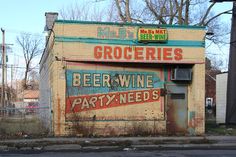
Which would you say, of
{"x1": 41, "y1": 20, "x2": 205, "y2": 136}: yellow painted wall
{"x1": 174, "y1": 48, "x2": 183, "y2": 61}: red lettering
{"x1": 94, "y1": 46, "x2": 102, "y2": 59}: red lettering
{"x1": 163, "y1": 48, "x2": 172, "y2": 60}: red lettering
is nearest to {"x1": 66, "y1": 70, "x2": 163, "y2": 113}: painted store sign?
{"x1": 41, "y1": 20, "x2": 205, "y2": 136}: yellow painted wall

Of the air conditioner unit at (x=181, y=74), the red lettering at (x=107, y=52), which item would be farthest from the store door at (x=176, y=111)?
the red lettering at (x=107, y=52)

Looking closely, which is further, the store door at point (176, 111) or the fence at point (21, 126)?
the store door at point (176, 111)

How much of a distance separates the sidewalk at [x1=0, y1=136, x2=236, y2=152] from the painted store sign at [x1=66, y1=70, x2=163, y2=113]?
1882 millimetres

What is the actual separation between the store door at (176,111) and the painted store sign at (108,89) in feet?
1.89

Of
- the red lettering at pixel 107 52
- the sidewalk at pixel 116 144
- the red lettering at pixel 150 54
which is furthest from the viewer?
the red lettering at pixel 150 54

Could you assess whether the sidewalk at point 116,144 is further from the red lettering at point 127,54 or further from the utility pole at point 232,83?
the utility pole at point 232,83

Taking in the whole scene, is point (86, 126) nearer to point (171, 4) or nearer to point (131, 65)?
point (131, 65)

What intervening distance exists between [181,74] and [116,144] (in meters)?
5.05

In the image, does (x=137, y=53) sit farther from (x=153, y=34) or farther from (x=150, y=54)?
(x=153, y=34)

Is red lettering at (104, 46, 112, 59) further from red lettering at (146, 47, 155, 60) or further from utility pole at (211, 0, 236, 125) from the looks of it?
utility pole at (211, 0, 236, 125)

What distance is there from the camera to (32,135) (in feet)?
66.6

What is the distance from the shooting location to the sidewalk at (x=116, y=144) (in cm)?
1733

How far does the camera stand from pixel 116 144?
18.0 metres

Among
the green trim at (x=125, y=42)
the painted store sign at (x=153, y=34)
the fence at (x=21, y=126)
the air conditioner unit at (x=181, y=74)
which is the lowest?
the fence at (x=21, y=126)
